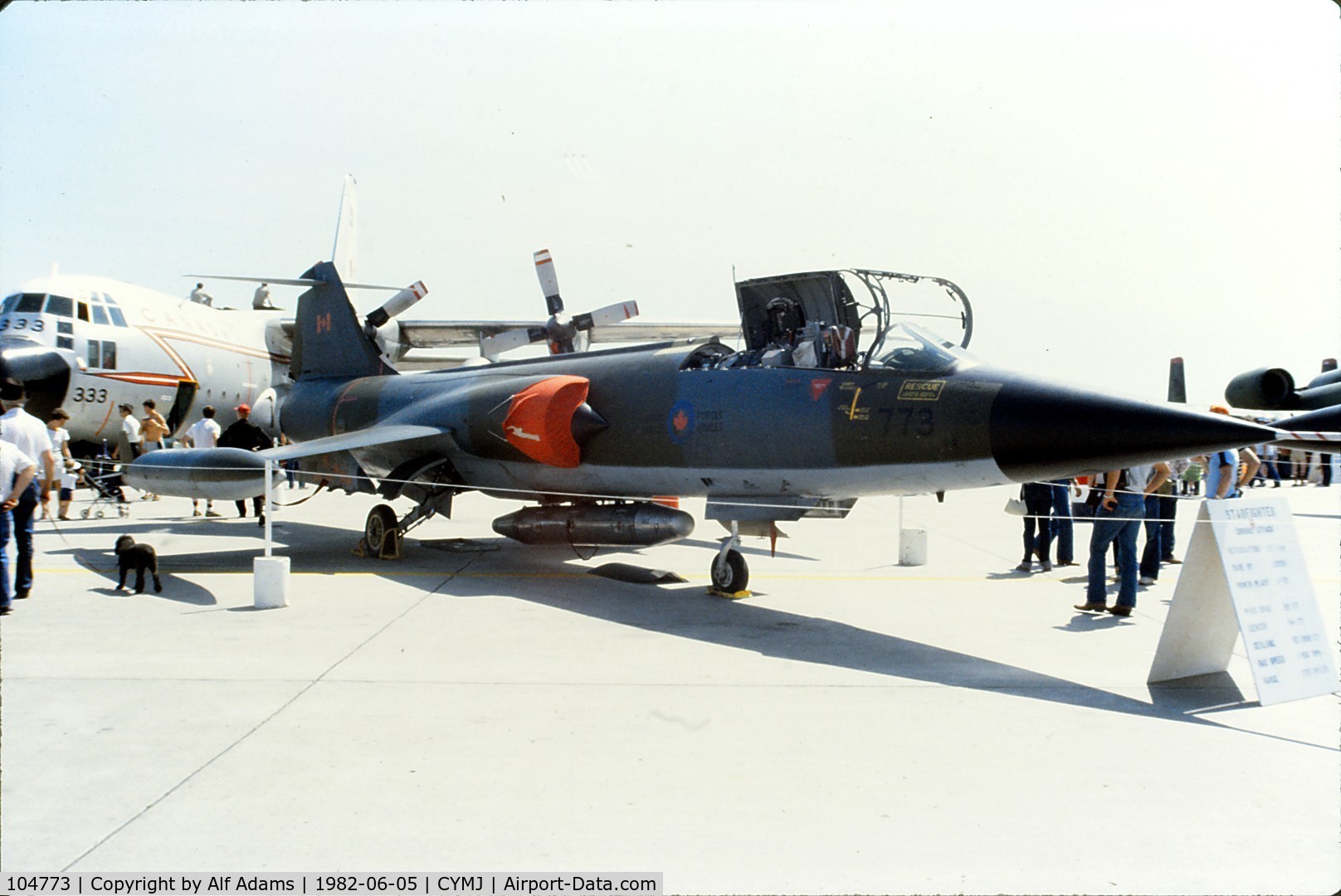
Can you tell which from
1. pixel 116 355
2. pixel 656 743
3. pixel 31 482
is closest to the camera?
pixel 656 743

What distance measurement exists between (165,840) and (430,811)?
0.98 m

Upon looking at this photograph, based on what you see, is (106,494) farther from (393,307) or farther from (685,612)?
(685,612)

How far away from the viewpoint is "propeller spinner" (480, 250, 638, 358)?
53.8 feet

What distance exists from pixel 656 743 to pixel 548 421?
550 centimetres

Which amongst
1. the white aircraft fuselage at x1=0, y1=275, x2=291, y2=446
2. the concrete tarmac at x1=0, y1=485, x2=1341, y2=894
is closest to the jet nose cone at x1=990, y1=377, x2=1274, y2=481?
the concrete tarmac at x1=0, y1=485, x2=1341, y2=894

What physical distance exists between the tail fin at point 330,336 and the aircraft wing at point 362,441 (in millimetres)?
3402

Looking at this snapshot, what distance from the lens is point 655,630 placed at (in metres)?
7.47

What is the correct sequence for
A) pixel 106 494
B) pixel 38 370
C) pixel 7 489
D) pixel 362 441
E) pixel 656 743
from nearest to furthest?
1. pixel 656 743
2. pixel 7 489
3. pixel 362 441
4. pixel 106 494
5. pixel 38 370

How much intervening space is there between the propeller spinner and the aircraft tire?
5.28m

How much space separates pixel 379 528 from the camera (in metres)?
11.5

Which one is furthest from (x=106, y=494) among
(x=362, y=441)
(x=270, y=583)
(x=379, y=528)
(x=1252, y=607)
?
(x=1252, y=607)

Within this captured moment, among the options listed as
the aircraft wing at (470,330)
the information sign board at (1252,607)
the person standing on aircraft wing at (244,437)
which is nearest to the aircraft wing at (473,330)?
the aircraft wing at (470,330)

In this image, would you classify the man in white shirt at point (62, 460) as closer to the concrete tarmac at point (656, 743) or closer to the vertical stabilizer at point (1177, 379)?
the concrete tarmac at point (656, 743)

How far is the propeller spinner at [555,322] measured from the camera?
16.4 metres
